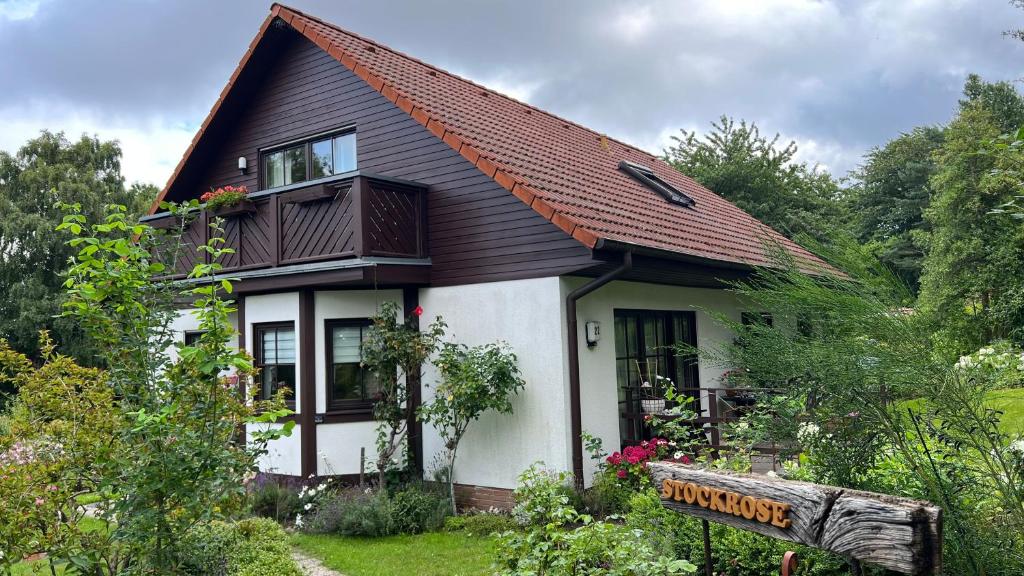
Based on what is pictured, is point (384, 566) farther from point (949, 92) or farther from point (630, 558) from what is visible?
point (949, 92)

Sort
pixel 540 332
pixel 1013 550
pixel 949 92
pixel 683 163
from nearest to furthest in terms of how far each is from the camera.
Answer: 1. pixel 1013 550
2. pixel 540 332
3. pixel 683 163
4. pixel 949 92

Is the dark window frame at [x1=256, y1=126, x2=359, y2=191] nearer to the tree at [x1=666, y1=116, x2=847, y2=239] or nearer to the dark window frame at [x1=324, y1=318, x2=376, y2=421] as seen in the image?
the dark window frame at [x1=324, y1=318, x2=376, y2=421]

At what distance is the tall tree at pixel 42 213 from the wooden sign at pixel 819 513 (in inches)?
994

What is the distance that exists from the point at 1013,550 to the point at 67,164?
30664 mm

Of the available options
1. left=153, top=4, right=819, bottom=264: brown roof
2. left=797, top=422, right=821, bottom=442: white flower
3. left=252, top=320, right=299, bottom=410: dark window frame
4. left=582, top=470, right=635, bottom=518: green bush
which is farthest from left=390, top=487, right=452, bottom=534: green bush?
left=797, top=422, right=821, bottom=442: white flower

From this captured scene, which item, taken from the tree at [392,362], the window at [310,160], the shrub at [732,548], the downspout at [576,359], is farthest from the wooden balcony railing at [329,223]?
the shrub at [732,548]

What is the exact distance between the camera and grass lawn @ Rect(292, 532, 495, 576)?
6301 mm

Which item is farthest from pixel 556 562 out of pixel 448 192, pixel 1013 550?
pixel 448 192

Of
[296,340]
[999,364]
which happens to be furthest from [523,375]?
[999,364]

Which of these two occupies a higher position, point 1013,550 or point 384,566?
point 1013,550

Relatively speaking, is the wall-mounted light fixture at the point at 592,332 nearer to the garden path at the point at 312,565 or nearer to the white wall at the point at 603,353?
the white wall at the point at 603,353

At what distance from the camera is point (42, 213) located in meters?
26.4

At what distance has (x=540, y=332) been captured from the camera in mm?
8359

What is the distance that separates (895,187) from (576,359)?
119ft
